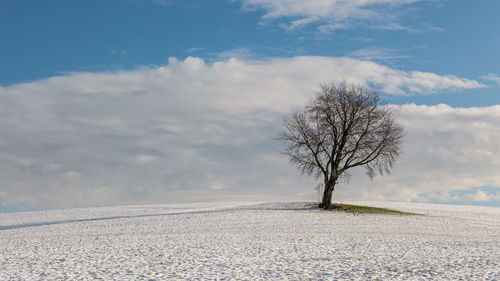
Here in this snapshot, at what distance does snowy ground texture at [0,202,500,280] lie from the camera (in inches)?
584

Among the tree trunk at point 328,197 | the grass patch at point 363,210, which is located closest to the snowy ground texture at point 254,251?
the grass patch at point 363,210

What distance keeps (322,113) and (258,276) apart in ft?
94.7

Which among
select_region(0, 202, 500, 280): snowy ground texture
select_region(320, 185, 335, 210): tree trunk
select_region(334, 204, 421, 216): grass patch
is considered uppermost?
select_region(320, 185, 335, 210): tree trunk

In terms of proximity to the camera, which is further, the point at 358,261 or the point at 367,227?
the point at 367,227

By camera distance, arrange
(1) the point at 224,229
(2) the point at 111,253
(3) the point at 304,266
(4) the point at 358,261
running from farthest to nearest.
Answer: (1) the point at 224,229, (2) the point at 111,253, (4) the point at 358,261, (3) the point at 304,266

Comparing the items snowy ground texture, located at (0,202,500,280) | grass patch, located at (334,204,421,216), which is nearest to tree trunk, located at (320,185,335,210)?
grass patch, located at (334,204,421,216)

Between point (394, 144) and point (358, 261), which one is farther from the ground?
point (394, 144)

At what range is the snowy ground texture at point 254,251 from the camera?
48.7ft

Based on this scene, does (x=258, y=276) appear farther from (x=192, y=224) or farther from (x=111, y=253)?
(x=192, y=224)

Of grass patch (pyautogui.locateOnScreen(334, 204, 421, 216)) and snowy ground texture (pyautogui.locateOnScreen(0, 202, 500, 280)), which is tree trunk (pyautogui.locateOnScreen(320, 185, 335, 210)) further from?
snowy ground texture (pyautogui.locateOnScreen(0, 202, 500, 280))

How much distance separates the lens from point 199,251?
762 inches

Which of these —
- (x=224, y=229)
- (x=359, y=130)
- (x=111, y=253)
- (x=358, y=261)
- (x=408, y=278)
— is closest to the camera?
(x=408, y=278)

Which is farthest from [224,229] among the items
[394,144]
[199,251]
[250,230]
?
[394,144]

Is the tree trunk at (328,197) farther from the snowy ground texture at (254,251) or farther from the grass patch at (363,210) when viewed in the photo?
the snowy ground texture at (254,251)
